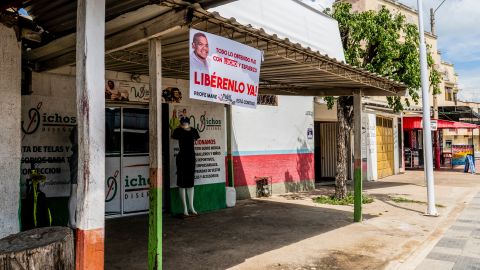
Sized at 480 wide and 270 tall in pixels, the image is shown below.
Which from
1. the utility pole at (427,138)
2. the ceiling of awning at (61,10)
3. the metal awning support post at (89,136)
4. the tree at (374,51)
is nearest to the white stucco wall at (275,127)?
the tree at (374,51)

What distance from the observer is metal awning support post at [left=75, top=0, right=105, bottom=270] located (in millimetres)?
3596

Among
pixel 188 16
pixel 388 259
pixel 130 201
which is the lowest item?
pixel 388 259

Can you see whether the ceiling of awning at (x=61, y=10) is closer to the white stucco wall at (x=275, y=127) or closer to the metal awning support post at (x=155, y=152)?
the metal awning support post at (x=155, y=152)

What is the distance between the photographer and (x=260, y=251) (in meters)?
6.12

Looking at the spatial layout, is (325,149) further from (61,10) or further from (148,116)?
(61,10)

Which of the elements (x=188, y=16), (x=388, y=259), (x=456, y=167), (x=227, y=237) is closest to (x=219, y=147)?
(x=227, y=237)

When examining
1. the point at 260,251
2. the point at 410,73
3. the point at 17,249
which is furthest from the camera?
the point at 410,73

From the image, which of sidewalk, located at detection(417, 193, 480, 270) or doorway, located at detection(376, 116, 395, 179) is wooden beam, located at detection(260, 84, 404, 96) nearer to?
sidewalk, located at detection(417, 193, 480, 270)

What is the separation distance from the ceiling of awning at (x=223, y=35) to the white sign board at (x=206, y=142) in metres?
0.93

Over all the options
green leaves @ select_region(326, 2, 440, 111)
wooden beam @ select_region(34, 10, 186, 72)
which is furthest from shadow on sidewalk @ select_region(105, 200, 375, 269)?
green leaves @ select_region(326, 2, 440, 111)

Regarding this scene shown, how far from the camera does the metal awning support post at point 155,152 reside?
457 cm

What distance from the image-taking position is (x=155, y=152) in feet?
15.1

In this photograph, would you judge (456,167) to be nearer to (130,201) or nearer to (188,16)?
(130,201)

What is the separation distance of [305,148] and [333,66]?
6800 millimetres
